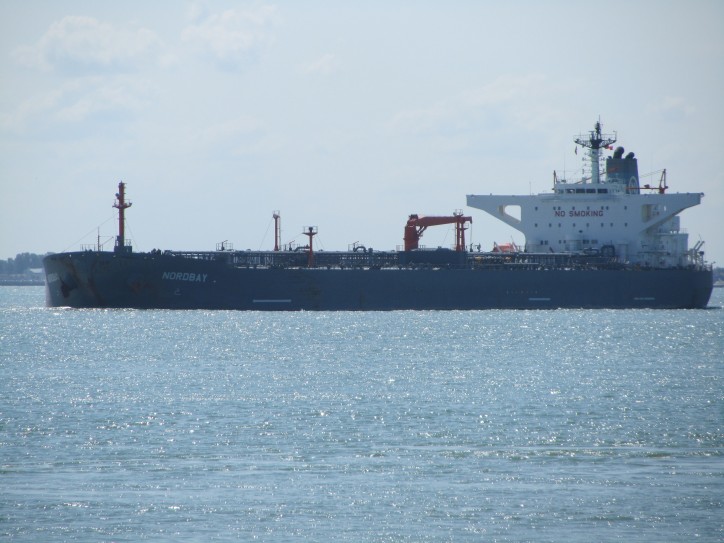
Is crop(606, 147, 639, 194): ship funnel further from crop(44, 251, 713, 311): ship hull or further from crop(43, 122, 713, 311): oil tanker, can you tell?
crop(44, 251, 713, 311): ship hull

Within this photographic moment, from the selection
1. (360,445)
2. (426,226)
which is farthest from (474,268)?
(360,445)

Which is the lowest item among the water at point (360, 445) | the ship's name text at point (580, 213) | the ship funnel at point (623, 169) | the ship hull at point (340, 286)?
the water at point (360, 445)

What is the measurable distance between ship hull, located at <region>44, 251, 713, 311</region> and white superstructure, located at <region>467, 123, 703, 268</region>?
2557mm

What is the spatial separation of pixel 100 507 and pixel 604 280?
4728 cm

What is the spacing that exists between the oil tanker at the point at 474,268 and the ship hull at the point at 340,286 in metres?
0.05

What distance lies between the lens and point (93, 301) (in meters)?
53.2

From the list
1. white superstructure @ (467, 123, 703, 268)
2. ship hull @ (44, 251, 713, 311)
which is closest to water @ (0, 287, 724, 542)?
ship hull @ (44, 251, 713, 311)

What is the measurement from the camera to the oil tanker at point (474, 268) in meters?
52.8

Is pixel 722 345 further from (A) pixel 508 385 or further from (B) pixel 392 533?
(B) pixel 392 533

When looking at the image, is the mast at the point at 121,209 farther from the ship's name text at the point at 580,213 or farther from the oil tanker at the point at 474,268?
the ship's name text at the point at 580,213

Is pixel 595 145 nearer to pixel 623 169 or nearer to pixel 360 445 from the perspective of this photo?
pixel 623 169

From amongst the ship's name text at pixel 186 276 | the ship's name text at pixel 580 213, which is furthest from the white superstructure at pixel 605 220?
the ship's name text at pixel 186 276

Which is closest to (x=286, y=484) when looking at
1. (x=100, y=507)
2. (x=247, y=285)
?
(x=100, y=507)

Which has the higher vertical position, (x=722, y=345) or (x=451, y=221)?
(x=451, y=221)
